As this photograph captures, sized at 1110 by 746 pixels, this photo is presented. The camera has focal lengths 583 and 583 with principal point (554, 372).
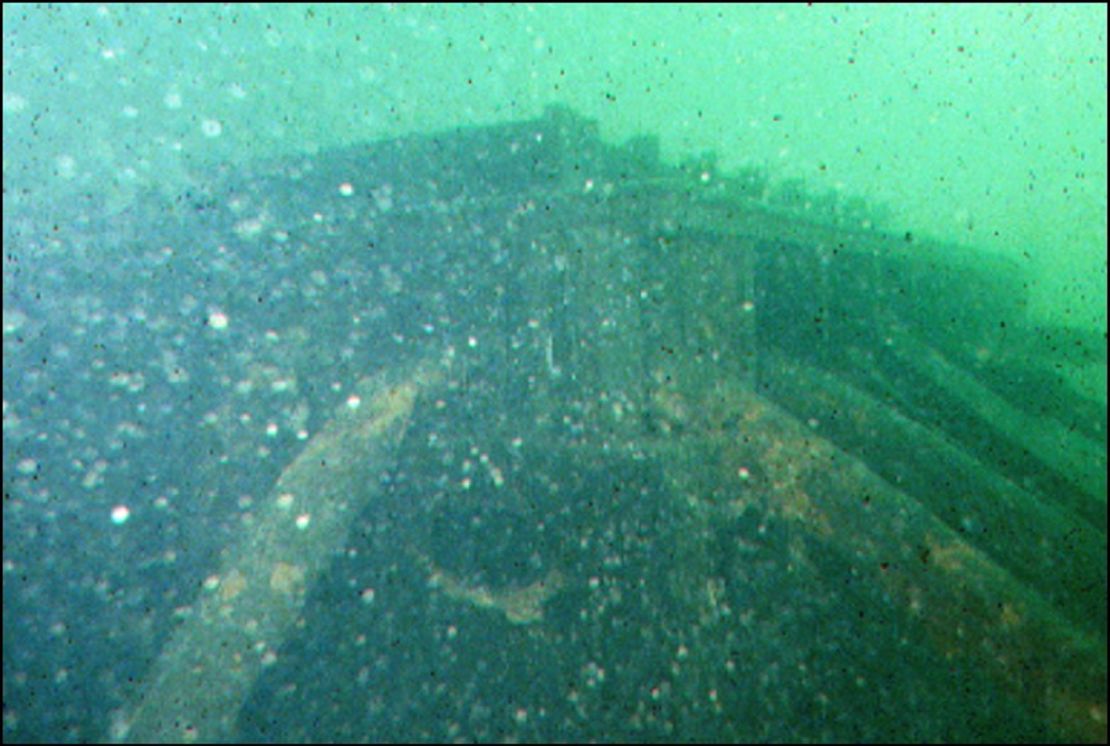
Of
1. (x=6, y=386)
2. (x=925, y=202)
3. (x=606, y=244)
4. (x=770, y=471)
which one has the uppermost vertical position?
(x=606, y=244)

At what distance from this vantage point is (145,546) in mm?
4430

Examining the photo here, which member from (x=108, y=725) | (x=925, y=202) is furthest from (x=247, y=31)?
(x=925, y=202)

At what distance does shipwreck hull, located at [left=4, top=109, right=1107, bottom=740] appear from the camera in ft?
9.37

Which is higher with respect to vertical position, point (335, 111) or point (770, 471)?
point (770, 471)

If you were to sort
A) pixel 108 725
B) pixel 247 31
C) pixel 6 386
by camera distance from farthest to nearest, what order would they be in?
pixel 247 31, pixel 6 386, pixel 108 725

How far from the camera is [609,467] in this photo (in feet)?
12.5

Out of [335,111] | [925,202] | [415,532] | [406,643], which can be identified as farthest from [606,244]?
[925,202]

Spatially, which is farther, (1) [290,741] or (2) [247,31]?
(2) [247,31]

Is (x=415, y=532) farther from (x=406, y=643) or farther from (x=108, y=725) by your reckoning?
(x=108, y=725)

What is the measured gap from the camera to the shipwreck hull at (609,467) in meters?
2.86

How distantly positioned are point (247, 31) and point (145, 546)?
61.8 metres

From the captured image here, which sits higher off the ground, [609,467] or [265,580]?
[609,467]

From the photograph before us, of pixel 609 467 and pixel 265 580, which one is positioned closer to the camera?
pixel 265 580

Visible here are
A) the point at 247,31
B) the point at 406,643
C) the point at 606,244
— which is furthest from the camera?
the point at 247,31
